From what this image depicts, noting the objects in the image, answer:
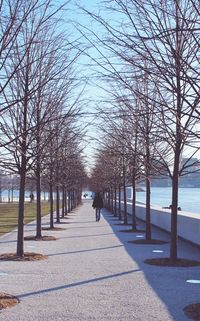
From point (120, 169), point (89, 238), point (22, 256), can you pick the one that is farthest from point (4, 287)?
point (120, 169)

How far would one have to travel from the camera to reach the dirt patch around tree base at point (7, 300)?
296 inches

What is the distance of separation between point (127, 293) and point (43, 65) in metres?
5.95

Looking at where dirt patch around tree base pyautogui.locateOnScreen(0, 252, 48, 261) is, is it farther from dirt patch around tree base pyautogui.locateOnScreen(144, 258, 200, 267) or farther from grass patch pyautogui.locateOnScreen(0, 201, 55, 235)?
grass patch pyautogui.locateOnScreen(0, 201, 55, 235)

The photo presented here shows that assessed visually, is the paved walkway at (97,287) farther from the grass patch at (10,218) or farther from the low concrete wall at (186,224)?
the grass patch at (10,218)

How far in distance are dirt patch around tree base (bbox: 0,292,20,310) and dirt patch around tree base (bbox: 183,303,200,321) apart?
91.4 inches

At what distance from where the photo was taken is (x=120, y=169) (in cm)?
2761

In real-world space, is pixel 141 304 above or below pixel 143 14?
below

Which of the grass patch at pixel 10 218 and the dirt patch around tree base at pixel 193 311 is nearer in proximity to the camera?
the dirt patch around tree base at pixel 193 311

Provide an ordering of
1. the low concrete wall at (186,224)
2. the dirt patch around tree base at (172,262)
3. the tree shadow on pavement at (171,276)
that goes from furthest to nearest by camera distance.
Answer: the low concrete wall at (186,224)
the dirt patch around tree base at (172,262)
the tree shadow on pavement at (171,276)

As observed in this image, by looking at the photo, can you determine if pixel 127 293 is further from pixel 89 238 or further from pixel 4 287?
pixel 89 238

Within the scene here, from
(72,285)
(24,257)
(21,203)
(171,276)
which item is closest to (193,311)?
(72,285)

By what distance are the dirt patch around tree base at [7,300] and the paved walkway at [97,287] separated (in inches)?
4.5

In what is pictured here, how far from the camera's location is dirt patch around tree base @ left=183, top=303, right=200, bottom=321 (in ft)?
23.0

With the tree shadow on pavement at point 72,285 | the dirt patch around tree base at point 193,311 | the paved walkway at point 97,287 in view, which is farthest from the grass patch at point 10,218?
the dirt patch around tree base at point 193,311
